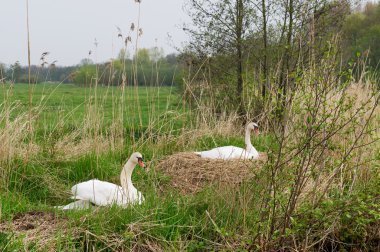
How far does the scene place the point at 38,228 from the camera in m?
3.98

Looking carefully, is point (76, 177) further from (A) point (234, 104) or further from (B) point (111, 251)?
(A) point (234, 104)

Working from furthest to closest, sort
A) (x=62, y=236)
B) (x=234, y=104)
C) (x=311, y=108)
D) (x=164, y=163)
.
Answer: (x=234, y=104) < (x=164, y=163) < (x=62, y=236) < (x=311, y=108)

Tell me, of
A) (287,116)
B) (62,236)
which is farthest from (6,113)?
(287,116)

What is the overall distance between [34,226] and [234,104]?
7.60 m

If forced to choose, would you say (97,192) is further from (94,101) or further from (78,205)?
(94,101)

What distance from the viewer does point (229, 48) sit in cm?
1189

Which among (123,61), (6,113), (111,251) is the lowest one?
(111,251)

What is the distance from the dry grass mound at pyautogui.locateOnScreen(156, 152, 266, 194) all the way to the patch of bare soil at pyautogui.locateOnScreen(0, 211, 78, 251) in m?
1.91

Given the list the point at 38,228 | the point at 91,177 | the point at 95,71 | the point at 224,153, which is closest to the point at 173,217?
the point at 38,228

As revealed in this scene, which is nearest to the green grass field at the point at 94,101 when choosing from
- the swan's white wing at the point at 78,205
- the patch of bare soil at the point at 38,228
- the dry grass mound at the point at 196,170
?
the dry grass mound at the point at 196,170

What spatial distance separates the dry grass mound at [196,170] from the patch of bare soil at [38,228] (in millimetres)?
1911

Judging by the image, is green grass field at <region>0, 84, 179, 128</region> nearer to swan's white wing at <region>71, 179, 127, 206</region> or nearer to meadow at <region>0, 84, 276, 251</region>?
meadow at <region>0, 84, 276, 251</region>

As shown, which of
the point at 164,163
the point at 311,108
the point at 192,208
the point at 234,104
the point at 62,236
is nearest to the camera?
the point at 311,108

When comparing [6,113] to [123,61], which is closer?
[6,113]
